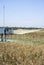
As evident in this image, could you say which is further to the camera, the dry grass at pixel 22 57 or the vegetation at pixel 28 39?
the vegetation at pixel 28 39

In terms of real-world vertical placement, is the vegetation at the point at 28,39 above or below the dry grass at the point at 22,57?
below

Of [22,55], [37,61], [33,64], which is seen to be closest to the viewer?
[33,64]

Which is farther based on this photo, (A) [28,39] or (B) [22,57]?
(A) [28,39]

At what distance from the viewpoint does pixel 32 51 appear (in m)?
13.4

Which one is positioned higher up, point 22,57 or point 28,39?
point 22,57

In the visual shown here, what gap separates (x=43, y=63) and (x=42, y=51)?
7.77 ft

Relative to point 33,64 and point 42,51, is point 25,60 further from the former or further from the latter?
point 42,51

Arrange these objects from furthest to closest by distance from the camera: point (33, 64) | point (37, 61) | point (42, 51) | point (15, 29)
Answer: point (15, 29), point (42, 51), point (37, 61), point (33, 64)

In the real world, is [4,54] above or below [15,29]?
above

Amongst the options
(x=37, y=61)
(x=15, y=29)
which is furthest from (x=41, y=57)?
(x=15, y=29)

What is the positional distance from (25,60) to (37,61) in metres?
0.68

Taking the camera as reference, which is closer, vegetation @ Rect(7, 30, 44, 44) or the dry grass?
the dry grass

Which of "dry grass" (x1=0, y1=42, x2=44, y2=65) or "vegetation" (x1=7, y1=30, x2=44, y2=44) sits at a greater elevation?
"dry grass" (x1=0, y1=42, x2=44, y2=65)

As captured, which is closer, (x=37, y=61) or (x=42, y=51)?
(x=37, y=61)
